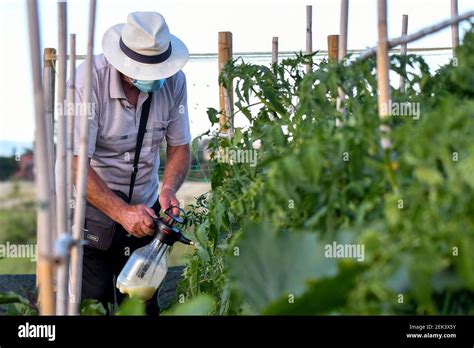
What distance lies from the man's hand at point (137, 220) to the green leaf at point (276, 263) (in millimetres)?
1979

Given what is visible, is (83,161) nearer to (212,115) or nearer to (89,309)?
(89,309)

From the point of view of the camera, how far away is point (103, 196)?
3.91 metres

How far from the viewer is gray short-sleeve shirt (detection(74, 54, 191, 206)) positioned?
13.0ft

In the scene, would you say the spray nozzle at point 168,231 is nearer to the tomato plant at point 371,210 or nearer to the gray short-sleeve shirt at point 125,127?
the gray short-sleeve shirt at point 125,127

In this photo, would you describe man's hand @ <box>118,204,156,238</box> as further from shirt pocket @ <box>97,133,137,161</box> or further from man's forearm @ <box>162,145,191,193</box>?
man's forearm @ <box>162,145,191,193</box>

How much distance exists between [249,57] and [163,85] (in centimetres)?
245

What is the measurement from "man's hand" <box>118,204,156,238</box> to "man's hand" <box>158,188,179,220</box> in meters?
0.19

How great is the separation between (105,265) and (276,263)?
8.03ft

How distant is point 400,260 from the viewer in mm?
1563

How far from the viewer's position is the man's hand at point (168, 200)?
409 centimetres

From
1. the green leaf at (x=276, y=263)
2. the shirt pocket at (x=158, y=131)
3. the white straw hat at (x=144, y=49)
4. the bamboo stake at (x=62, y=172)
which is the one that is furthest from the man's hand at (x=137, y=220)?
the green leaf at (x=276, y=263)

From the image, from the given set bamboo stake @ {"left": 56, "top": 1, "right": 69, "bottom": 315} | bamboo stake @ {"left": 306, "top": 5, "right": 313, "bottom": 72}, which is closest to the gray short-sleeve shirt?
bamboo stake @ {"left": 306, "top": 5, "right": 313, "bottom": 72}
